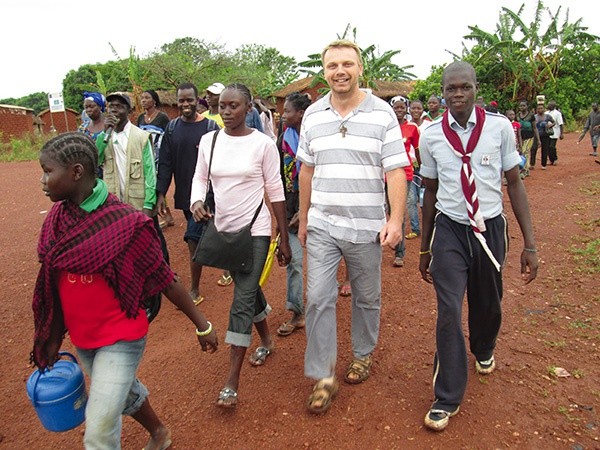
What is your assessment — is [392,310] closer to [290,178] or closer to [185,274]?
[290,178]

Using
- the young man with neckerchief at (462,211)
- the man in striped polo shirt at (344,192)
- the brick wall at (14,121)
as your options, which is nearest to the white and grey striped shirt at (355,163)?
the man in striped polo shirt at (344,192)

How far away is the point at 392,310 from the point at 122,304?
117 inches

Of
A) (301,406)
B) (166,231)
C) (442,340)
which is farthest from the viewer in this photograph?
(166,231)

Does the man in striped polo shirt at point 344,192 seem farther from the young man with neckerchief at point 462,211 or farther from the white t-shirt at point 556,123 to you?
the white t-shirt at point 556,123

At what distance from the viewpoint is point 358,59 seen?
3090 mm

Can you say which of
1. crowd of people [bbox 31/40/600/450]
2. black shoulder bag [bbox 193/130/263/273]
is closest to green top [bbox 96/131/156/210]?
crowd of people [bbox 31/40/600/450]

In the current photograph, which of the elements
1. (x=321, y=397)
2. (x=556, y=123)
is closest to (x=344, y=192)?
(x=321, y=397)

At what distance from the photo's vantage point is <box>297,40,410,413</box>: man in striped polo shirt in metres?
3.03

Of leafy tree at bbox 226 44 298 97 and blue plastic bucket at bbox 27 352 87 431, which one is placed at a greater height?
leafy tree at bbox 226 44 298 97

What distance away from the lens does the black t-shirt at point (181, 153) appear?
4871 mm

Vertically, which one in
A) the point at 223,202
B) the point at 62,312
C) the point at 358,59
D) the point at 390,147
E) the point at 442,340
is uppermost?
the point at 358,59

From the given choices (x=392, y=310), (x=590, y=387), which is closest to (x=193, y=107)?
(x=392, y=310)

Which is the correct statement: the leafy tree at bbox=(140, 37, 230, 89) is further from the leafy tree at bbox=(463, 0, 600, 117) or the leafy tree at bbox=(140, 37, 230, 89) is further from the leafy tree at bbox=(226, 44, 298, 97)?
the leafy tree at bbox=(463, 0, 600, 117)

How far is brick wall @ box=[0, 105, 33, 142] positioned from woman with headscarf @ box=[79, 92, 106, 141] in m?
23.7
